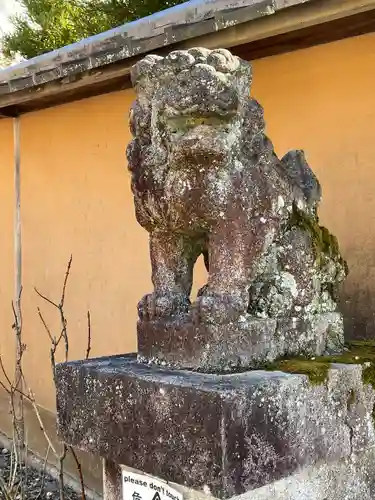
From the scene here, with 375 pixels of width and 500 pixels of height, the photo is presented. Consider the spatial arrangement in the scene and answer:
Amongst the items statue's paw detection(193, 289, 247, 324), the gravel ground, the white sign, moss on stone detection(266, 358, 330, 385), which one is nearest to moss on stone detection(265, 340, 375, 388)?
moss on stone detection(266, 358, 330, 385)

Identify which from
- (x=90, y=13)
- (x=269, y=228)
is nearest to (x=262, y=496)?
(x=269, y=228)

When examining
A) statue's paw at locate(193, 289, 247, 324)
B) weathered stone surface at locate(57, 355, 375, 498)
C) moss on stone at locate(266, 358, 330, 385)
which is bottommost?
weathered stone surface at locate(57, 355, 375, 498)

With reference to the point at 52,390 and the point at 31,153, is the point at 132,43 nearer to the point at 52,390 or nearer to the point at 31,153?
the point at 31,153

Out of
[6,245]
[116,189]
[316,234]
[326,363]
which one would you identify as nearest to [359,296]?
[316,234]

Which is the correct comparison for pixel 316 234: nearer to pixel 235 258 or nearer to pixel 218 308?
pixel 235 258

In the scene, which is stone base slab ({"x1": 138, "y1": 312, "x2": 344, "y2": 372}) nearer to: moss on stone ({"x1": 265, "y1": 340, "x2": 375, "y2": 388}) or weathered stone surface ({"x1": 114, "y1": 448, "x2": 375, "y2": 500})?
moss on stone ({"x1": 265, "y1": 340, "x2": 375, "y2": 388})

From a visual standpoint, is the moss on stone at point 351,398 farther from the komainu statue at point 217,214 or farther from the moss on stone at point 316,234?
the moss on stone at point 316,234

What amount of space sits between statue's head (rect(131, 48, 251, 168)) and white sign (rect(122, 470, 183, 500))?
848mm

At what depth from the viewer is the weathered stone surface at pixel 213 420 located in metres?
1.44

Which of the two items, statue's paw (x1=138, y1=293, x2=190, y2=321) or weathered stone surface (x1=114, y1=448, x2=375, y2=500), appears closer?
weathered stone surface (x1=114, y1=448, x2=375, y2=500)

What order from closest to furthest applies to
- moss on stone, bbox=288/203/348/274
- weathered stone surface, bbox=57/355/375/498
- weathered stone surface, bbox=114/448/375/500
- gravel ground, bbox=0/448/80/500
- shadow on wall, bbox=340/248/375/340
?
weathered stone surface, bbox=57/355/375/498 → weathered stone surface, bbox=114/448/375/500 → moss on stone, bbox=288/203/348/274 → shadow on wall, bbox=340/248/375/340 → gravel ground, bbox=0/448/80/500

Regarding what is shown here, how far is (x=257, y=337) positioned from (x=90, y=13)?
5355 mm

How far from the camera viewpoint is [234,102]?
1.69 meters

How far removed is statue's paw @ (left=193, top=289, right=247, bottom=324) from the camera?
1.67m
